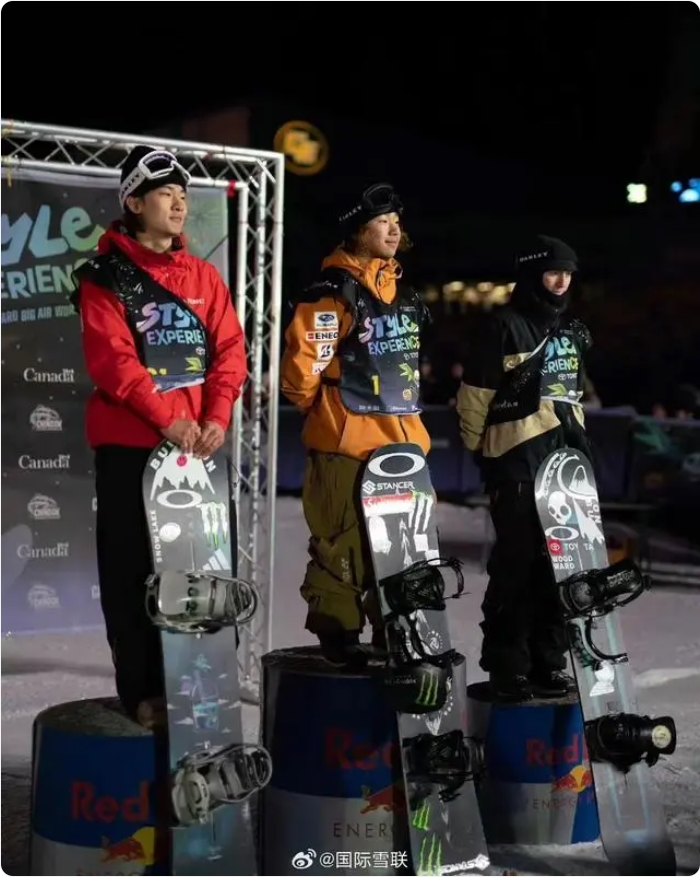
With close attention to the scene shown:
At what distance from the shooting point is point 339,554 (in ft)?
11.5

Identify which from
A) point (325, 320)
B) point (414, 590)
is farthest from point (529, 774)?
point (325, 320)

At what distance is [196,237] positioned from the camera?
220 inches

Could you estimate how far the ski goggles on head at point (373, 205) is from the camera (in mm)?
3568

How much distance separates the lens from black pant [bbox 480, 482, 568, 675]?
3826 millimetres

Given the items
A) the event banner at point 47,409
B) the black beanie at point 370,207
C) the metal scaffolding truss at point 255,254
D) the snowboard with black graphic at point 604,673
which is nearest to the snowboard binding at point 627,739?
the snowboard with black graphic at point 604,673

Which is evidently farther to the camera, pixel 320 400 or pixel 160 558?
pixel 320 400

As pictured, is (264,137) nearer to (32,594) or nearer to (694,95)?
(694,95)

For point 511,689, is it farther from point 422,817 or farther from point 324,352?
point 324,352

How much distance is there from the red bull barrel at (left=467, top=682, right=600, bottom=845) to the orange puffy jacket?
0.92 m

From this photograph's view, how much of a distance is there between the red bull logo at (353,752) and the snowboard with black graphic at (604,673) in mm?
652

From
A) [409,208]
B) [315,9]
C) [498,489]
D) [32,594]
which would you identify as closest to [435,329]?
[409,208]

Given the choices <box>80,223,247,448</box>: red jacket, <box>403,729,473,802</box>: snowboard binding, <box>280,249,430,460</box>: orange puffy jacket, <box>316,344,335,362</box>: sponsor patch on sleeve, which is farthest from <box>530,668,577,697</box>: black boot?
<box>80,223,247,448</box>: red jacket

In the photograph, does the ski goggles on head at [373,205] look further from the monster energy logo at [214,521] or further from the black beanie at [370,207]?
the monster energy logo at [214,521]

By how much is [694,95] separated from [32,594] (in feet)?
48.4
